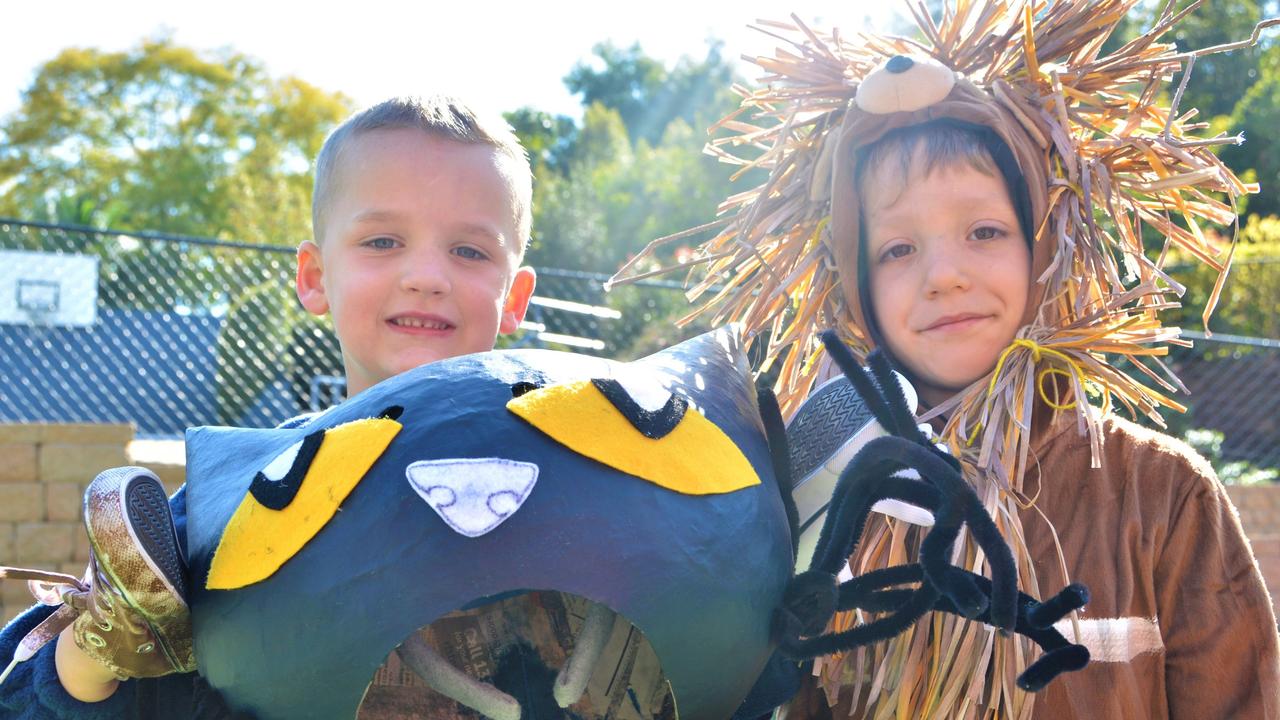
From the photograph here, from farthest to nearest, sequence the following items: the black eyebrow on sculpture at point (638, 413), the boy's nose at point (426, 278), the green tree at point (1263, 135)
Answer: the green tree at point (1263, 135)
the boy's nose at point (426, 278)
the black eyebrow on sculpture at point (638, 413)

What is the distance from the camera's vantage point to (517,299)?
2102 millimetres

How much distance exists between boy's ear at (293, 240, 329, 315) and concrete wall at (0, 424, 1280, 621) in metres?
3.55

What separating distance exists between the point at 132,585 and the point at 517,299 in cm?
111

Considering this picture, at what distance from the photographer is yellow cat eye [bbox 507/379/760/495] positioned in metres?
1.07

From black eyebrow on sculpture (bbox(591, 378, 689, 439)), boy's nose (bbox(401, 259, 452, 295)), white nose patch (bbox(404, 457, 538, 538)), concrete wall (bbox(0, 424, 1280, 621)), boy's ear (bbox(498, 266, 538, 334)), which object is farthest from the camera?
concrete wall (bbox(0, 424, 1280, 621))

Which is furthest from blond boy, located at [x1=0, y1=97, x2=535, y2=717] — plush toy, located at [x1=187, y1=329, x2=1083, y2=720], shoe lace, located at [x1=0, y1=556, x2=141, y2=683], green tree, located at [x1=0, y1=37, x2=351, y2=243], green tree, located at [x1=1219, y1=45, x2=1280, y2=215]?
green tree, located at [x1=0, y1=37, x2=351, y2=243]

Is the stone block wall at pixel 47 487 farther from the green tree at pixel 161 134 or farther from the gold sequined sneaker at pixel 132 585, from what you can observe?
the green tree at pixel 161 134

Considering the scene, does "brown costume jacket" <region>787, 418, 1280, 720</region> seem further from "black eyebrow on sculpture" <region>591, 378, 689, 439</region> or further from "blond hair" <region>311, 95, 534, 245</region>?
"blond hair" <region>311, 95, 534, 245</region>

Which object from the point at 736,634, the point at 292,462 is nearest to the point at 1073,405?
the point at 736,634

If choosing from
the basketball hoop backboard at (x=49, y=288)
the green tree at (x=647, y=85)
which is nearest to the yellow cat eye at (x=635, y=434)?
the basketball hoop backboard at (x=49, y=288)

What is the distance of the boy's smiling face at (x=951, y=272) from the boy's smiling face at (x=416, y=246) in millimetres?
698

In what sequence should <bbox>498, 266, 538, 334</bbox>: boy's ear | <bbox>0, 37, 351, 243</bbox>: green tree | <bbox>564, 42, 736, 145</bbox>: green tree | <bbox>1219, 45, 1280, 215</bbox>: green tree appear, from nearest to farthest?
<bbox>498, 266, 538, 334</bbox>: boy's ear
<bbox>1219, 45, 1280, 215</bbox>: green tree
<bbox>0, 37, 351, 243</bbox>: green tree
<bbox>564, 42, 736, 145</bbox>: green tree

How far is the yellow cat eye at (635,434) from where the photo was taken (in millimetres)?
1066

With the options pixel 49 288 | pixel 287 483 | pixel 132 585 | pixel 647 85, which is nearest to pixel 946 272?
pixel 287 483
